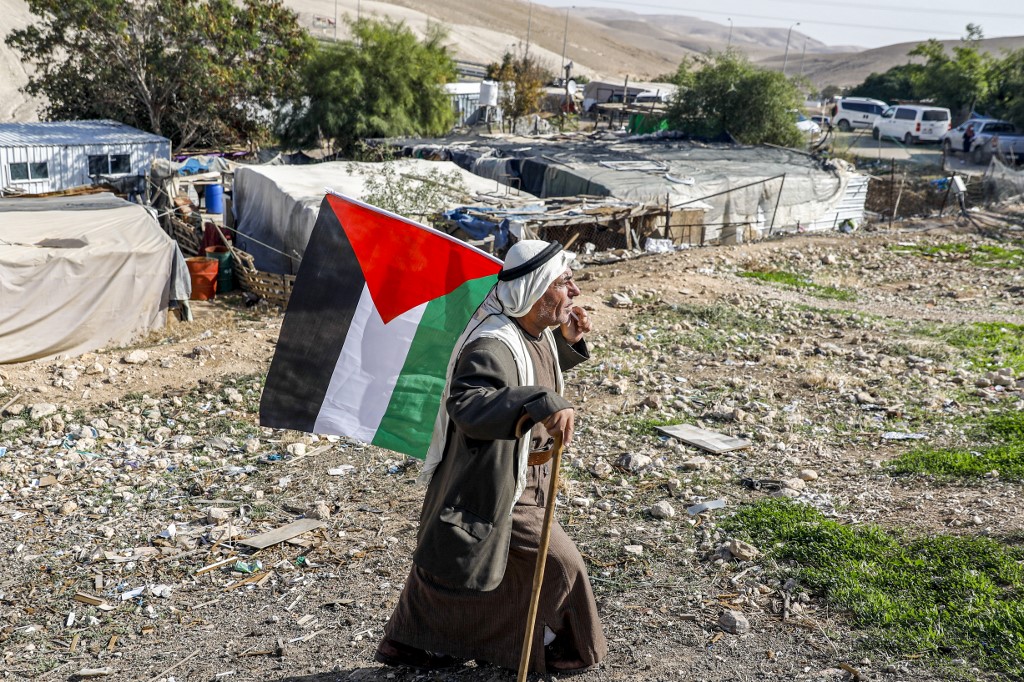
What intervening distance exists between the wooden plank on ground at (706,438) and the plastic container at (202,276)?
32.1 ft

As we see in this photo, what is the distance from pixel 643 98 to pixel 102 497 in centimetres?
3633

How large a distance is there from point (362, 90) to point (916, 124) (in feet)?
71.7

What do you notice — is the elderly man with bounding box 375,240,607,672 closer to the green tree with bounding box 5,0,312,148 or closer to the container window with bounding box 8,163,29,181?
the container window with bounding box 8,163,29,181

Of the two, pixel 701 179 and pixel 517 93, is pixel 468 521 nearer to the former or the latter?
pixel 701 179

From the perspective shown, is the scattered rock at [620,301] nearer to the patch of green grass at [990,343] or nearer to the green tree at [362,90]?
the patch of green grass at [990,343]

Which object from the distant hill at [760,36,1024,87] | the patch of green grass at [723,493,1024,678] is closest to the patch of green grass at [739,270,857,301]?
the patch of green grass at [723,493,1024,678]

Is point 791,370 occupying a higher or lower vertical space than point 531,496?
lower

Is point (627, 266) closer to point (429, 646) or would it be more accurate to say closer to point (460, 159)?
point (460, 159)

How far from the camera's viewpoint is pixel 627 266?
13.4 meters

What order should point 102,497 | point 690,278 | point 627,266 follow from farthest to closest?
point 627,266
point 690,278
point 102,497

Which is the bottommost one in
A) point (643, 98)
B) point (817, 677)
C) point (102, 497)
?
point (102, 497)

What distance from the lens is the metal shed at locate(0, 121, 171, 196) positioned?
20203mm

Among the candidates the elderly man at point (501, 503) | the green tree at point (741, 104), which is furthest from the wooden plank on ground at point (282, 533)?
the green tree at point (741, 104)

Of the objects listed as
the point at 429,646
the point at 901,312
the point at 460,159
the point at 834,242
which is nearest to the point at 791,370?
the point at 901,312
